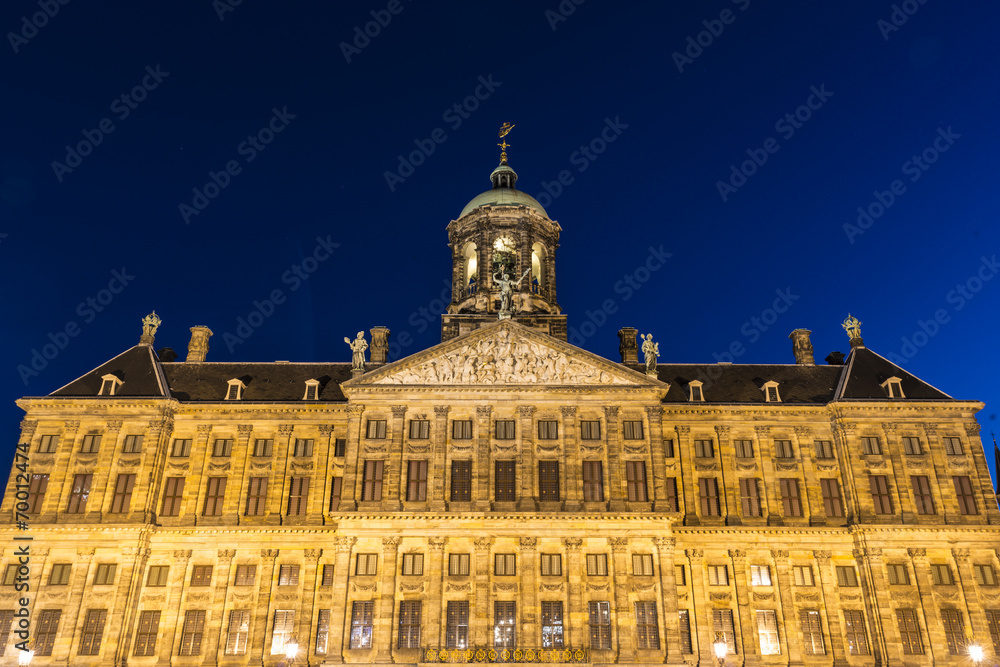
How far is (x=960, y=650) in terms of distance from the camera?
41531 millimetres

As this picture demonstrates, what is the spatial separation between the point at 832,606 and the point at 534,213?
32.0 m

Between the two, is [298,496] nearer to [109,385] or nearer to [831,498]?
[109,385]

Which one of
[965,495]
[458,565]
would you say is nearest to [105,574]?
[458,565]

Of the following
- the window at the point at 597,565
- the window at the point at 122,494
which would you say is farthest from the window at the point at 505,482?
the window at the point at 122,494

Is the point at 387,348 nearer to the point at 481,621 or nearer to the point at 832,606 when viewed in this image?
the point at 481,621

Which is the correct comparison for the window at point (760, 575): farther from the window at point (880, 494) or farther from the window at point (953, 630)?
the window at point (953, 630)

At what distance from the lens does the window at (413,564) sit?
40391 millimetres

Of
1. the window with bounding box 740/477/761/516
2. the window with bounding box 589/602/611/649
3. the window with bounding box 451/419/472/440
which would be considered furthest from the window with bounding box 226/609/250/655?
the window with bounding box 740/477/761/516

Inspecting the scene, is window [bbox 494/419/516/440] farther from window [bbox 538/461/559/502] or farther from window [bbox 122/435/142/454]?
window [bbox 122/435/142/454]

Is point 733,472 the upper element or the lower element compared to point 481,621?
upper

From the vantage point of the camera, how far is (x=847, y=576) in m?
44.0

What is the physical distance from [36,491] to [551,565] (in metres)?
30.3

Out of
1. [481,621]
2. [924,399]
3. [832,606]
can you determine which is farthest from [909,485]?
[481,621]

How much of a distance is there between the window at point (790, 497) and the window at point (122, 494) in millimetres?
38657
